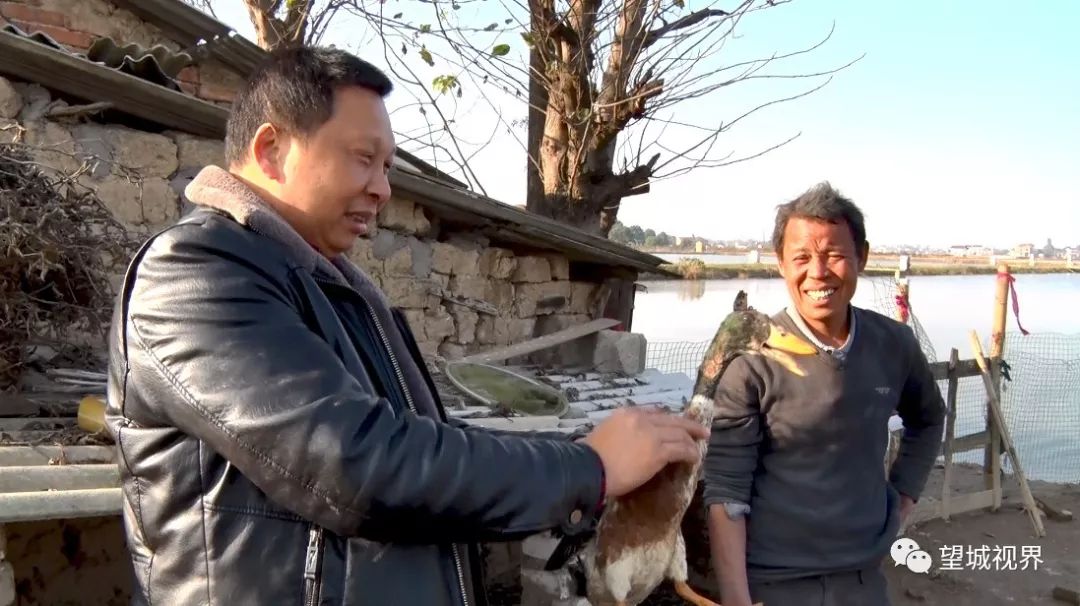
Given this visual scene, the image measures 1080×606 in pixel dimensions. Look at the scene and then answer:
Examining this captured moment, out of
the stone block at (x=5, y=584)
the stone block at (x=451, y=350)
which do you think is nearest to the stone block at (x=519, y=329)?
the stone block at (x=451, y=350)

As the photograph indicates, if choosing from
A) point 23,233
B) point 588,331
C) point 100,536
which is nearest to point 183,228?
point 23,233

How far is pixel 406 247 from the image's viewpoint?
5219mm

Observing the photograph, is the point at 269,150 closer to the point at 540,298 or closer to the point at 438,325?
the point at 438,325

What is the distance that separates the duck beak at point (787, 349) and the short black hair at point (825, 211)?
301 mm

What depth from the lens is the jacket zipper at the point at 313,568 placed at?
3.73 feet

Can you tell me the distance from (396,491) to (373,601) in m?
0.23

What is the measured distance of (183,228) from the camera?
117 cm

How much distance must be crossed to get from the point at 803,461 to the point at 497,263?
12.3ft

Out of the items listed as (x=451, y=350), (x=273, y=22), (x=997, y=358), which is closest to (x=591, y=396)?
(x=451, y=350)

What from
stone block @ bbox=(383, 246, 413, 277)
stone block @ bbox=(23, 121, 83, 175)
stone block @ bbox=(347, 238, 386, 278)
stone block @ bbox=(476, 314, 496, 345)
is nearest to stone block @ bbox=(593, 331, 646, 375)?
stone block @ bbox=(476, 314, 496, 345)

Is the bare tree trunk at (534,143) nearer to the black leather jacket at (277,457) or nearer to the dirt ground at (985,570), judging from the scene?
the dirt ground at (985,570)

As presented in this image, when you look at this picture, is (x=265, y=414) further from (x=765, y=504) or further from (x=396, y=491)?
(x=765, y=504)

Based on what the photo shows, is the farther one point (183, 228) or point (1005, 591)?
point (1005, 591)

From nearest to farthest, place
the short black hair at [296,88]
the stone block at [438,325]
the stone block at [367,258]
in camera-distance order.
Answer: the short black hair at [296,88] → the stone block at [367,258] → the stone block at [438,325]
